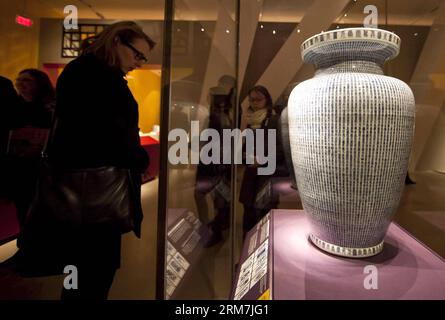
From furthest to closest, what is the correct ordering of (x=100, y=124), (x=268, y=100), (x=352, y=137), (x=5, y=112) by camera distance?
(x=268, y=100), (x=5, y=112), (x=100, y=124), (x=352, y=137)

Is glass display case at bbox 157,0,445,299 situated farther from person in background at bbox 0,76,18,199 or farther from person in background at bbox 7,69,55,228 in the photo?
person in background at bbox 0,76,18,199

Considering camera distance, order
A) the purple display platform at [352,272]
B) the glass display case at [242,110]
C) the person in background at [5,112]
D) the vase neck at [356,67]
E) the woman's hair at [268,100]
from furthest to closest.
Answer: the woman's hair at [268,100] < the glass display case at [242,110] < the person in background at [5,112] < the vase neck at [356,67] < the purple display platform at [352,272]

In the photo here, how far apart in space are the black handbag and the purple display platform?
1.62 feet

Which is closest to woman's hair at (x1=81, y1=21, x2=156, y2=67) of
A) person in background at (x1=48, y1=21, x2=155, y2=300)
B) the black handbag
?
person in background at (x1=48, y1=21, x2=155, y2=300)

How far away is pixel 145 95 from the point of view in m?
0.88

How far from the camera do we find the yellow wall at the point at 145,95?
878mm

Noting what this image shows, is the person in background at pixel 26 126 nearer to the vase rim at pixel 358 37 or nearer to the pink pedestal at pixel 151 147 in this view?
the pink pedestal at pixel 151 147

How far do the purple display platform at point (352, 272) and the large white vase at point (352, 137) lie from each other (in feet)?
0.15

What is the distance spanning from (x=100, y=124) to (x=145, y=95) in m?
0.21

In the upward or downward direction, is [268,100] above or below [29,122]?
above

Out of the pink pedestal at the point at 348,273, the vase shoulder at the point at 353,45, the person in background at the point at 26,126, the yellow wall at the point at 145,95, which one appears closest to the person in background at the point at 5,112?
the person in background at the point at 26,126

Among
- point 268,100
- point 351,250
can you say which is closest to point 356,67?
point 351,250

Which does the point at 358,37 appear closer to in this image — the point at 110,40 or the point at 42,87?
the point at 110,40
